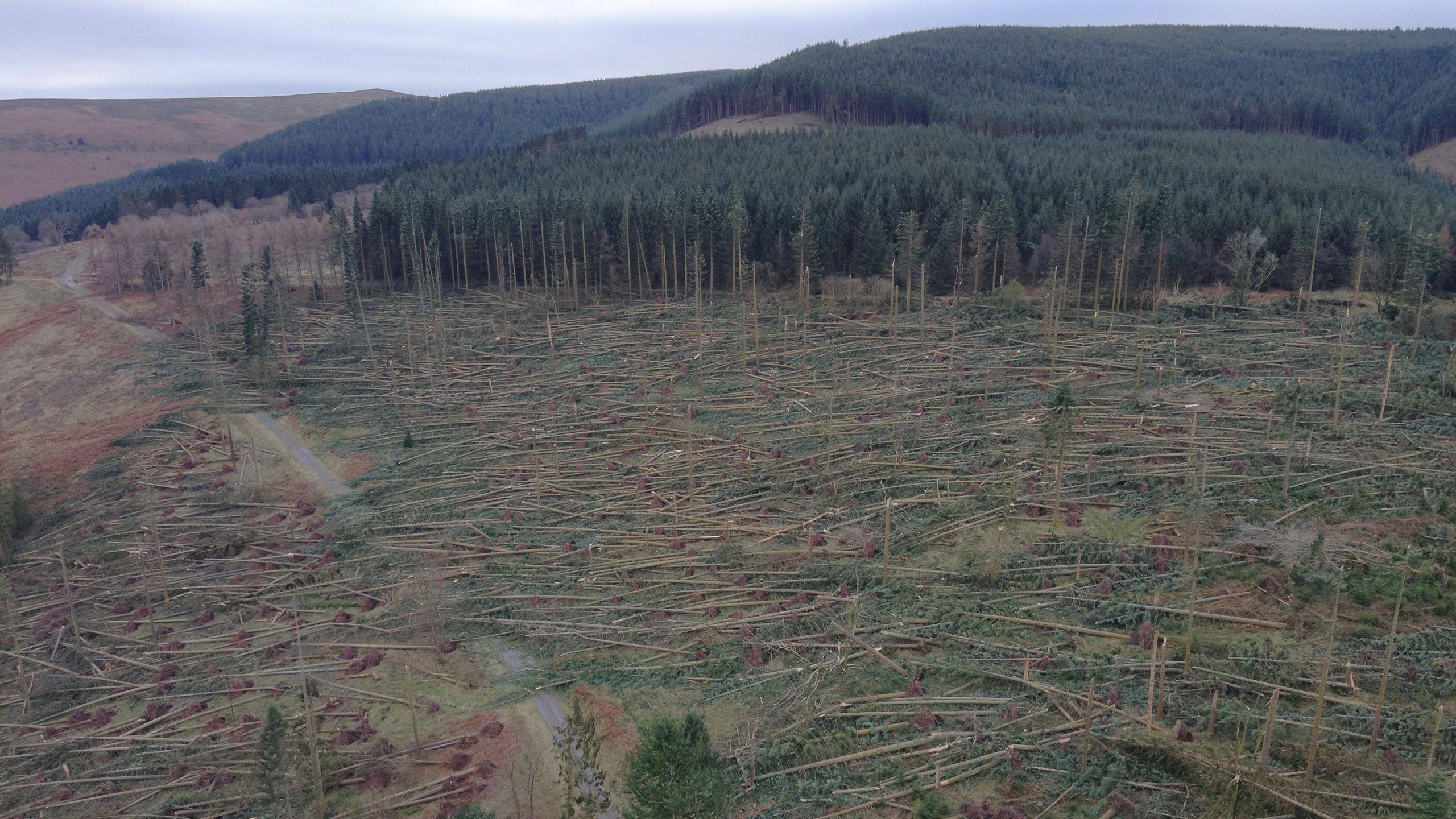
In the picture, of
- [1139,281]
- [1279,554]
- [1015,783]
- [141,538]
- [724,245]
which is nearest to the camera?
[1015,783]

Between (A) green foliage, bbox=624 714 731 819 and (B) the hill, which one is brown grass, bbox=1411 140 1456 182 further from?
(A) green foliage, bbox=624 714 731 819

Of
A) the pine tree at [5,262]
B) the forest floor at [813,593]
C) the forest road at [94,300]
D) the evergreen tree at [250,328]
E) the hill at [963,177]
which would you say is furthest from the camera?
the pine tree at [5,262]

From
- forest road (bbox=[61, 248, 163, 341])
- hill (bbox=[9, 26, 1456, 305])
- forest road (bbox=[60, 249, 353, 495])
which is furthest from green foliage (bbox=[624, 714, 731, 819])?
forest road (bbox=[61, 248, 163, 341])

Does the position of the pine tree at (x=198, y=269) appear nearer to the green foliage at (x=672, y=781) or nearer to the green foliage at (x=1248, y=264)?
the green foliage at (x=672, y=781)

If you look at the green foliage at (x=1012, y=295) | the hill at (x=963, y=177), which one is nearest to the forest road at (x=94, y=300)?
the hill at (x=963, y=177)

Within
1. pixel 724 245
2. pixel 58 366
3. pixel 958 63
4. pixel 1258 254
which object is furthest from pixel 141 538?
pixel 958 63

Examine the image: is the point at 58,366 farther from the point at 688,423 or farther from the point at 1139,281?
the point at 1139,281

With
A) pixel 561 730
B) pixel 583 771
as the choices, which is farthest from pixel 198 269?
pixel 583 771

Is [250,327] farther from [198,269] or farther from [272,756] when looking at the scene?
[272,756]
